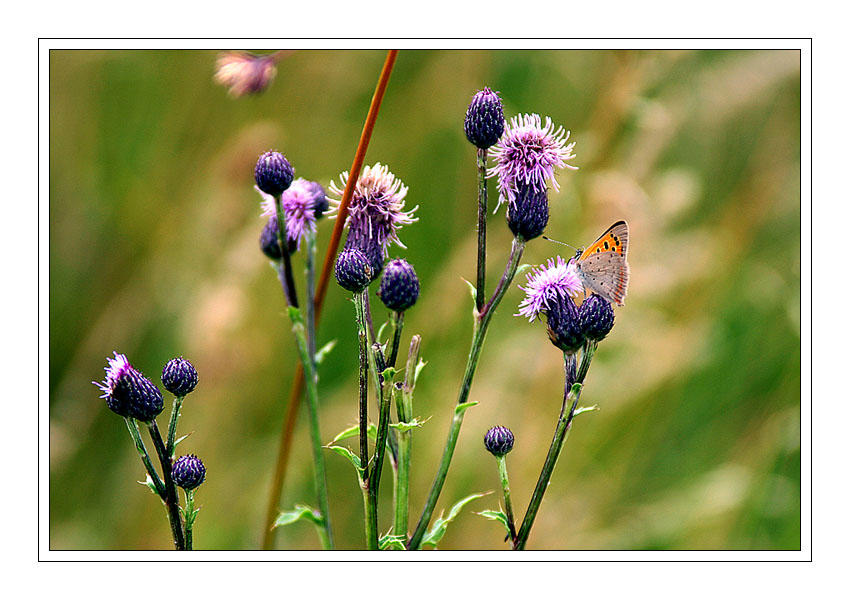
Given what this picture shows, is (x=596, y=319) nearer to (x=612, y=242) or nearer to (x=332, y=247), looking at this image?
(x=612, y=242)

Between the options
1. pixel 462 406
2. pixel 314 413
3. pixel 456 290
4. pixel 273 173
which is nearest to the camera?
pixel 462 406

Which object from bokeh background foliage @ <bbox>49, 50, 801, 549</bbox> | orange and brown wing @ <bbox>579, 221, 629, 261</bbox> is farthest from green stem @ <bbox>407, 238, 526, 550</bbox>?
bokeh background foliage @ <bbox>49, 50, 801, 549</bbox>

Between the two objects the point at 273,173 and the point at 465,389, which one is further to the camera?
the point at 273,173

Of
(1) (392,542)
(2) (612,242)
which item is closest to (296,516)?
(1) (392,542)

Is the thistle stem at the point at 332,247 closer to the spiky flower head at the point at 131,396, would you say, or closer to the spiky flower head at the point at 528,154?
the spiky flower head at the point at 528,154

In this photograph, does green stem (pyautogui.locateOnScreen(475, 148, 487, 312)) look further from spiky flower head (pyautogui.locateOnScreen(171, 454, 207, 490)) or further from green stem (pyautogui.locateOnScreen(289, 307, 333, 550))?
spiky flower head (pyautogui.locateOnScreen(171, 454, 207, 490))

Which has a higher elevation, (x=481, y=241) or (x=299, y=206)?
(x=299, y=206)

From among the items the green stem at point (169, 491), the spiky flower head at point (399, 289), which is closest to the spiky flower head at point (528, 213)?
the spiky flower head at point (399, 289)
